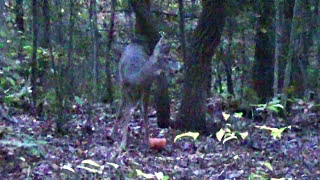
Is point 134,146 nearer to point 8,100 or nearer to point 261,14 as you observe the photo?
point 8,100

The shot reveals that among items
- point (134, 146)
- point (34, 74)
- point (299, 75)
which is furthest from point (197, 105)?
point (299, 75)

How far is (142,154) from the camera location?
9883mm

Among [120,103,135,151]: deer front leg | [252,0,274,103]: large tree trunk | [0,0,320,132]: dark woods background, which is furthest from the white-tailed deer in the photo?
[252,0,274,103]: large tree trunk

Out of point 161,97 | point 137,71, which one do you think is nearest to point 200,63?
point 161,97

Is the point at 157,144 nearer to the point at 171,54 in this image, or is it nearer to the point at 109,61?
the point at 171,54

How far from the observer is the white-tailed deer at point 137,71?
9984 mm

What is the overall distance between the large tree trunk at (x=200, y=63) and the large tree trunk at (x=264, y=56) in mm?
3971

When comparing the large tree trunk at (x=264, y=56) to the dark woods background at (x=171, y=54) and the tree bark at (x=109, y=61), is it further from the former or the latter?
the tree bark at (x=109, y=61)

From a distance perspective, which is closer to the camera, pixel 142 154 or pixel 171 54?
pixel 142 154

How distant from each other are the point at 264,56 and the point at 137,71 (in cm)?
689

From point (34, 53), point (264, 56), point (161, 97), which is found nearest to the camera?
point (34, 53)

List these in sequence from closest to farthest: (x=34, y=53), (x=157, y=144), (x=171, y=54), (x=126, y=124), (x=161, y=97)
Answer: (x=157, y=144) → (x=126, y=124) → (x=34, y=53) → (x=161, y=97) → (x=171, y=54)

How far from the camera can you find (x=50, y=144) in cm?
945

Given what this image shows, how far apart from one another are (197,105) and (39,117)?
301 centimetres
